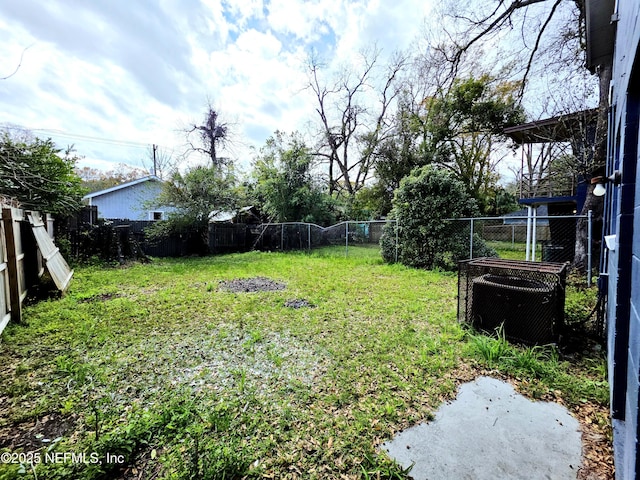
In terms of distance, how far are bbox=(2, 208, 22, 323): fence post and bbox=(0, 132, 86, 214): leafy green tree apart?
214 centimetres

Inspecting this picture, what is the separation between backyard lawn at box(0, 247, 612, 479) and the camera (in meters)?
1.61

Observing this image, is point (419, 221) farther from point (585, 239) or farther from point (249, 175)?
point (249, 175)

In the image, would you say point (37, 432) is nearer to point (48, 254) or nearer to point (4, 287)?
point (4, 287)

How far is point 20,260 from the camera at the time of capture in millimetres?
3980

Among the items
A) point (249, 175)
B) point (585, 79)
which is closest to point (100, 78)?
point (249, 175)

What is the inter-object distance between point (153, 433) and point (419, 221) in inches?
296

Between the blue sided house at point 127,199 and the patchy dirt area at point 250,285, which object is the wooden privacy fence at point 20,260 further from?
the blue sided house at point 127,199

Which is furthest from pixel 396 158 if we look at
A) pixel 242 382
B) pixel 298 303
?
pixel 242 382

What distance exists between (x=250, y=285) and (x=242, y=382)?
375 centimetres

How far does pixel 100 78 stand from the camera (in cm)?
777

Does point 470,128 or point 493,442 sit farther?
point 470,128

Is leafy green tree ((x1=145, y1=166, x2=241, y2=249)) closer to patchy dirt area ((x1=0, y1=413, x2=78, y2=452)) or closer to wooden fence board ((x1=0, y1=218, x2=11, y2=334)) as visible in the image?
wooden fence board ((x1=0, y1=218, x2=11, y2=334))

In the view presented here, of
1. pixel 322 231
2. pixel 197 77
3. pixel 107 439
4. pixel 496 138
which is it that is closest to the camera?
pixel 107 439

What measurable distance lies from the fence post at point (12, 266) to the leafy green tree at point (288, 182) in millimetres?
10554
